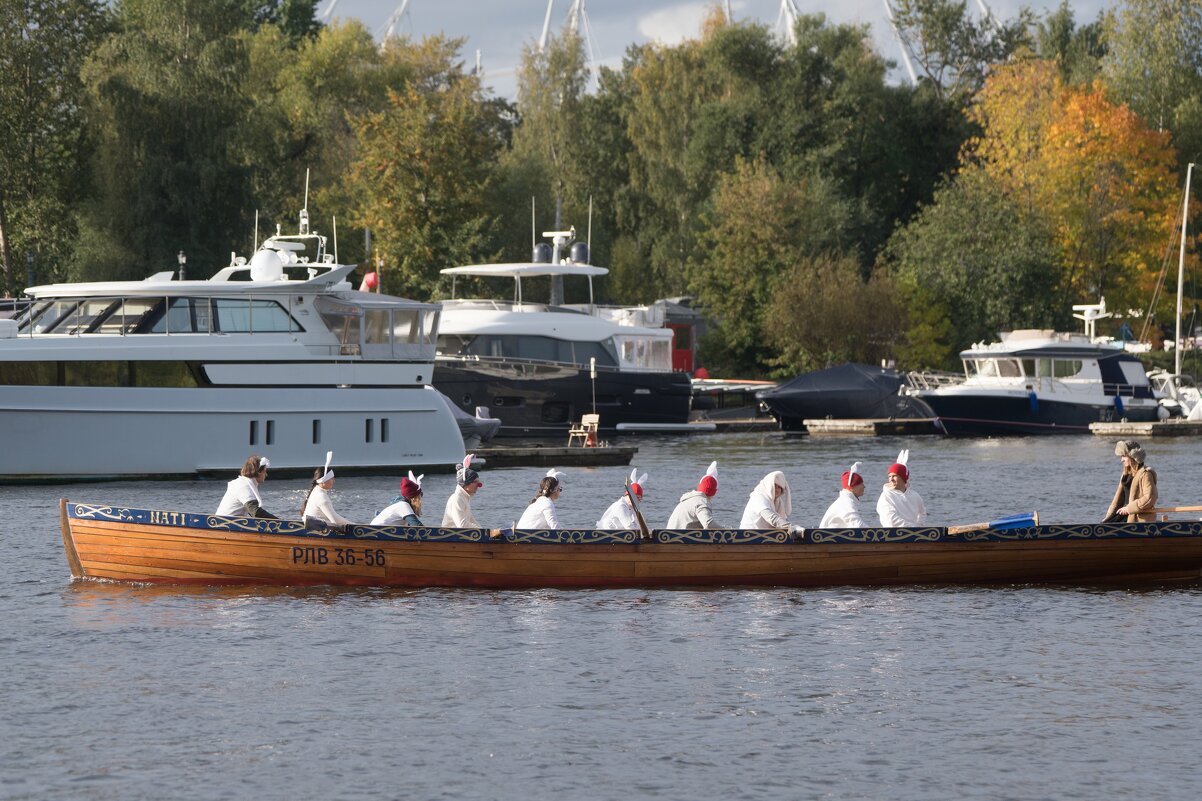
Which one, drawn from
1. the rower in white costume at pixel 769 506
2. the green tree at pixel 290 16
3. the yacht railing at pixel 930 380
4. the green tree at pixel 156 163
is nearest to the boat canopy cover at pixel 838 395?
the yacht railing at pixel 930 380

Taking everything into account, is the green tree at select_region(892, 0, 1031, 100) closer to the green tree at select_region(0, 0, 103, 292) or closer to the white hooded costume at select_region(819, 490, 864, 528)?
the green tree at select_region(0, 0, 103, 292)

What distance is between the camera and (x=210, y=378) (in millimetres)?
38312

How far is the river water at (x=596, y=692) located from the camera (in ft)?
51.7

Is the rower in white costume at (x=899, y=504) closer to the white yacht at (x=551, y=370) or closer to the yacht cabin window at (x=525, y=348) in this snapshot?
the white yacht at (x=551, y=370)

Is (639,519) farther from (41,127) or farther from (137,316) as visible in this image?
(41,127)

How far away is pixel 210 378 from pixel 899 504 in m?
19.2

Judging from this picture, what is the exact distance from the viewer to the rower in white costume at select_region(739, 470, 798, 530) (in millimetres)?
24047

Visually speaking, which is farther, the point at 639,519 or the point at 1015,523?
the point at 1015,523

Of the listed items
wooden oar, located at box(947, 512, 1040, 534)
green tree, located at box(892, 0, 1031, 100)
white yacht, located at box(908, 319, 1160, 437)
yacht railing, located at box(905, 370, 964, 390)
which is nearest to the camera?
wooden oar, located at box(947, 512, 1040, 534)

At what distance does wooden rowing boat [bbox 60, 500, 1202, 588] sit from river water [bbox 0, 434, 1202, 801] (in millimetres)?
→ 317

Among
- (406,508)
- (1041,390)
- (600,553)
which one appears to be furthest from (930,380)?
(406,508)

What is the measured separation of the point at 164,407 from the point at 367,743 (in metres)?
22.8

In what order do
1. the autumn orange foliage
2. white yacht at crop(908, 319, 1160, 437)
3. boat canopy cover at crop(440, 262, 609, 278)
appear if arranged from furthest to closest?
the autumn orange foliage → boat canopy cover at crop(440, 262, 609, 278) → white yacht at crop(908, 319, 1160, 437)

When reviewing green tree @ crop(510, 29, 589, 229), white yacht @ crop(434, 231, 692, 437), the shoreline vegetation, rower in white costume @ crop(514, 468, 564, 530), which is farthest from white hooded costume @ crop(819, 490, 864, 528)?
green tree @ crop(510, 29, 589, 229)
